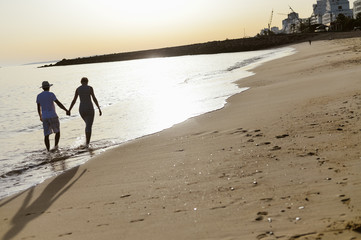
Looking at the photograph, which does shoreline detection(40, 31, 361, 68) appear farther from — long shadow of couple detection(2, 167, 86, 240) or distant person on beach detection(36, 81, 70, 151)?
long shadow of couple detection(2, 167, 86, 240)

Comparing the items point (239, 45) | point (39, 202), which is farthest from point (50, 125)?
point (239, 45)

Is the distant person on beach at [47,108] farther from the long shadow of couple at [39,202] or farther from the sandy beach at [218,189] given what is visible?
the long shadow of couple at [39,202]

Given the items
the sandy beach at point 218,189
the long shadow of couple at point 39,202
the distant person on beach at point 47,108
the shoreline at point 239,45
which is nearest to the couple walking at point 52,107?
the distant person on beach at point 47,108

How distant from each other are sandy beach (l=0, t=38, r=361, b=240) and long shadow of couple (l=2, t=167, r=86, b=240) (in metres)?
0.02

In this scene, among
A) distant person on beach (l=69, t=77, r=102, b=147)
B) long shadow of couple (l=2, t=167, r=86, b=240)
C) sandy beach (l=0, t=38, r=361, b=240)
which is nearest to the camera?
sandy beach (l=0, t=38, r=361, b=240)

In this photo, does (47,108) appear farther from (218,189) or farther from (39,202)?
(218,189)

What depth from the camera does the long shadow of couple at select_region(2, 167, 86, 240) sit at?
15.5 feet

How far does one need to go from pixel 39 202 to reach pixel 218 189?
2.69 meters

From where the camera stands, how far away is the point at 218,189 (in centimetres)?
482

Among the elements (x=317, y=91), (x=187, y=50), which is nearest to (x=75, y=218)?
(x=317, y=91)

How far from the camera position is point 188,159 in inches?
260

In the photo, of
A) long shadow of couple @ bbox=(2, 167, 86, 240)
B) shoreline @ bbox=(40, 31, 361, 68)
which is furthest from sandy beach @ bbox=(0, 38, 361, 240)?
shoreline @ bbox=(40, 31, 361, 68)

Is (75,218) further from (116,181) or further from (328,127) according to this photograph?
(328,127)

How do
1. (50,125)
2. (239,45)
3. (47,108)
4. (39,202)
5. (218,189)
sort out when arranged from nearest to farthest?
(218,189) < (39,202) < (47,108) < (50,125) < (239,45)
